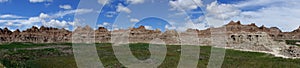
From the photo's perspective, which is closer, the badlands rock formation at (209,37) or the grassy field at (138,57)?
the grassy field at (138,57)

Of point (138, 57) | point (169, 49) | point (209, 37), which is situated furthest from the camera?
point (209, 37)

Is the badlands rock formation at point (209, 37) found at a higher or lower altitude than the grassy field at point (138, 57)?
higher

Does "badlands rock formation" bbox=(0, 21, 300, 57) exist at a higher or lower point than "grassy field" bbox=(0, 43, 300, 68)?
higher

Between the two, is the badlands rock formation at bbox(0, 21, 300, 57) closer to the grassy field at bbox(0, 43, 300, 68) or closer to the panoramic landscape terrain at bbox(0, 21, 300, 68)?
the panoramic landscape terrain at bbox(0, 21, 300, 68)

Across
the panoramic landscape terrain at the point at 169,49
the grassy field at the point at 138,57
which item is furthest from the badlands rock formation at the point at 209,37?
the grassy field at the point at 138,57

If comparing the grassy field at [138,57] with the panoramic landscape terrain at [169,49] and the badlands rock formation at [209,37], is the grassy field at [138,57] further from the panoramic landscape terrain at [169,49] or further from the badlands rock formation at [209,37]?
the badlands rock formation at [209,37]

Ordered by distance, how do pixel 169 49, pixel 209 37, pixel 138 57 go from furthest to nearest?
pixel 209 37 → pixel 169 49 → pixel 138 57

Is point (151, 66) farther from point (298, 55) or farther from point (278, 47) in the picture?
point (278, 47)

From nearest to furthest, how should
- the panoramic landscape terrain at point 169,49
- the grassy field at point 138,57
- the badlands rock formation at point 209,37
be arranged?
the grassy field at point 138,57
the panoramic landscape terrain at point 169,49
the badlands rock formation at point 209,37

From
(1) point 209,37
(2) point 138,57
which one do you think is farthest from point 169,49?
(1) point 209,37

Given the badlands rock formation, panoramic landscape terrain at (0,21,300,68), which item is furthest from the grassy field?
the badlands rock formation

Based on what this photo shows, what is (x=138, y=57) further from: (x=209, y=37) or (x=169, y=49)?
(x=209, y=37)

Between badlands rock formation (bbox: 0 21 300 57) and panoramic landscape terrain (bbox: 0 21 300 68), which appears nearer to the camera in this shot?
panoramic landscape terrain (bbox: 0 21 300 68)

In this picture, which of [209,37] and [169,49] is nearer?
[169,49]
